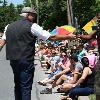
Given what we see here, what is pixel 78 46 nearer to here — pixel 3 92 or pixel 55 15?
pixel 3 92

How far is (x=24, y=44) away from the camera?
8148 mm

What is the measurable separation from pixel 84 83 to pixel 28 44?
3.99 meters

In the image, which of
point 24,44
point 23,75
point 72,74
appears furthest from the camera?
point 72,74

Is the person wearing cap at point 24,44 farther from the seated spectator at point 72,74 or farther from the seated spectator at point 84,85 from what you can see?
the seated spectator at point 72,74

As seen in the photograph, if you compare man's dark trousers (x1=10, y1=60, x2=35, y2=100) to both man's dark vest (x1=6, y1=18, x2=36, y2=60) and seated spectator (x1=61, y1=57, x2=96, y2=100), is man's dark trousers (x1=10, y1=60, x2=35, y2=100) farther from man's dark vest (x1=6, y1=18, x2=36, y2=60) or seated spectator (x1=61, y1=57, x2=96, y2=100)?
seated spectator (x1=61, y1=57, x2=96, y2=100)

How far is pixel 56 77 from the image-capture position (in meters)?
15.5

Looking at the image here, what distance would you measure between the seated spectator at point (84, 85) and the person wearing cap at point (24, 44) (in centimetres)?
321

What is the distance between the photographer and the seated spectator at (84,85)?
11406 mm

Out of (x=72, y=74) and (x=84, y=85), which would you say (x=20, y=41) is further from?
(x=72, y=74)

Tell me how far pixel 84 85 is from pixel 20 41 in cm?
400

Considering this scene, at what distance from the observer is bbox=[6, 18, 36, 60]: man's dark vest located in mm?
8141

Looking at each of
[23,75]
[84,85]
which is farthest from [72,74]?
[23,75]

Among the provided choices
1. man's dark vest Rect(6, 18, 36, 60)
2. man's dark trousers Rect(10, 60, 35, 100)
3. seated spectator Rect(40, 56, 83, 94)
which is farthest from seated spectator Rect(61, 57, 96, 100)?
man's dark vest Rect(6, 18, 36, 60)

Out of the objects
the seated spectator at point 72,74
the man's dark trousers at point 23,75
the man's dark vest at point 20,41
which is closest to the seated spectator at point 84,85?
the seated spectator at point 72,74
